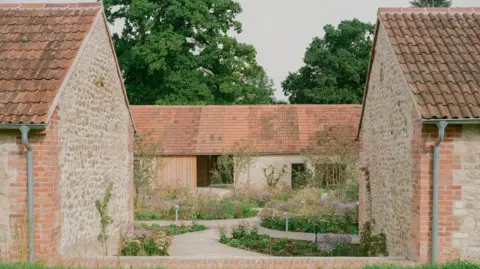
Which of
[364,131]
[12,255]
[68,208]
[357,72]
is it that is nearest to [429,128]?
[364,131]

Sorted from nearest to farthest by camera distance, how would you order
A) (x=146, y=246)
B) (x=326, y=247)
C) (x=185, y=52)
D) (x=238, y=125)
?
(x=146, y=246), (x=326, y=247), (x=238, y=125), (x=185, y=52)

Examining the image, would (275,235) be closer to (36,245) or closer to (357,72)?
(36,245)

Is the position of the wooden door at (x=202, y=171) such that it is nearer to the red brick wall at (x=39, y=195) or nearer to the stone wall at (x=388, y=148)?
the stone wall at (x=388, y=148)

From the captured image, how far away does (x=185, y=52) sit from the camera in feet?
116

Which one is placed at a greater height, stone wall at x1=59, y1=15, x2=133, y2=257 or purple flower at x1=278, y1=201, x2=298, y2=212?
stone wall at x1=59, y1=15, x2=133, y2=257

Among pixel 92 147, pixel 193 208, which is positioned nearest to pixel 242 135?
pixel 193 208

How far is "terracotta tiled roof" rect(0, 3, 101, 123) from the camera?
9.09 meters

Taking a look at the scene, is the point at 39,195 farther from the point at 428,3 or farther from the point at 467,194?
the point at 428,3

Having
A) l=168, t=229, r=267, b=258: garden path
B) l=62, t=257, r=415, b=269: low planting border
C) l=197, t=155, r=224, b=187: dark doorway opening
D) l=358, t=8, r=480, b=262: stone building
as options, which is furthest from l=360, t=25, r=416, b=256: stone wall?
l=197, t=155, r=224, b=187: dark doorway opening

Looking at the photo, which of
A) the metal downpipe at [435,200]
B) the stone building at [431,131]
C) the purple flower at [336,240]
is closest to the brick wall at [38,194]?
the stone building at [431,131]

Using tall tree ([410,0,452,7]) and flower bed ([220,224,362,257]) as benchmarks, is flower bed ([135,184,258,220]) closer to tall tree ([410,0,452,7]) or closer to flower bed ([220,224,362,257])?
flower bed ([220,224,362,257])

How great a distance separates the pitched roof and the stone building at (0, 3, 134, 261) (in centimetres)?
1493

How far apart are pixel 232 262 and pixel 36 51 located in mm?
5677

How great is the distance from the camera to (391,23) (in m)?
11.0
